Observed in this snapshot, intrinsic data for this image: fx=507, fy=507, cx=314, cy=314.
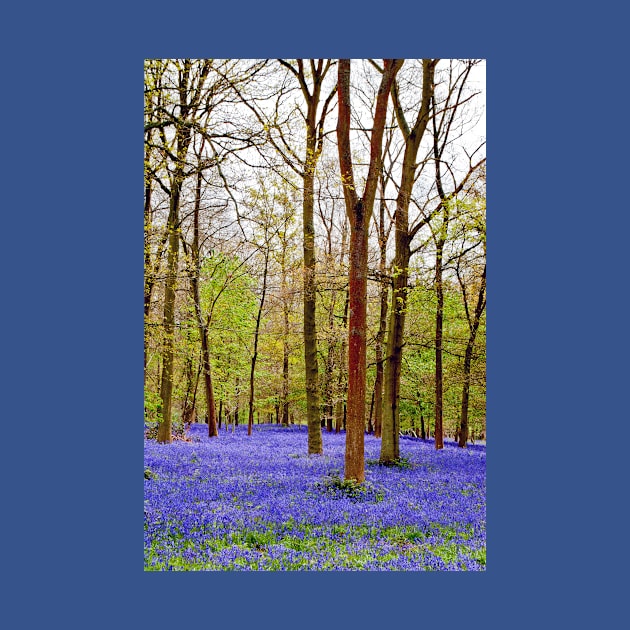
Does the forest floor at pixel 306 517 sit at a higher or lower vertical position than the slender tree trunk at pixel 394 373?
lower

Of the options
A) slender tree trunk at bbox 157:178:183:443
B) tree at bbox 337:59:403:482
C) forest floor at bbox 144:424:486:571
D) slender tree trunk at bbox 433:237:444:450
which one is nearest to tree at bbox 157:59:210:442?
slender tree trunk at bbox 157:178:183:443

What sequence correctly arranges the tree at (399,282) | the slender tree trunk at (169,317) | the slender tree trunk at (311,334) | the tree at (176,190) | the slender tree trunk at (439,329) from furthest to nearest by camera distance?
the slender tree trunk at (311,334) < the slender tree trunk at (439,329) < the tree at (399,282) < the slender tree trunk at (169,317) < the tree at (176,190)

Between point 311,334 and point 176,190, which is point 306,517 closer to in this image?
point 311,334

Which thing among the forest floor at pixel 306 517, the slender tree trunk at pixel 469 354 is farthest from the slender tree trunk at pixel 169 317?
the slender tree trunk at pixel 469 354

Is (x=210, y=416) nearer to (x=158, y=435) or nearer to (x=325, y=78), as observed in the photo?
(x=158, y=435)

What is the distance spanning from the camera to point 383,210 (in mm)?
8516

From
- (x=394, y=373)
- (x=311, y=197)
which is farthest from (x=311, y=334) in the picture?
(x=311, y=197)

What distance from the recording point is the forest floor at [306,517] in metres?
4.43

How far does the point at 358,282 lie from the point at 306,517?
266cm

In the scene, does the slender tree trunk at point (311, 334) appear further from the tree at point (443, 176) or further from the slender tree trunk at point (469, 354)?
the slender tree trunk at point (469, 354)

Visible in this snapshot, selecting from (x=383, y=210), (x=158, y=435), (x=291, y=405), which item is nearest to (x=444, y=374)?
(x=383, y=210)

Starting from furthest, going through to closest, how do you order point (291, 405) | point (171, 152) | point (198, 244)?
point (291, 405), point (198, 244), point (171, 152)

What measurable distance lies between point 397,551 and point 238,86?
5456mm

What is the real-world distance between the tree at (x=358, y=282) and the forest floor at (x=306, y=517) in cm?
58
